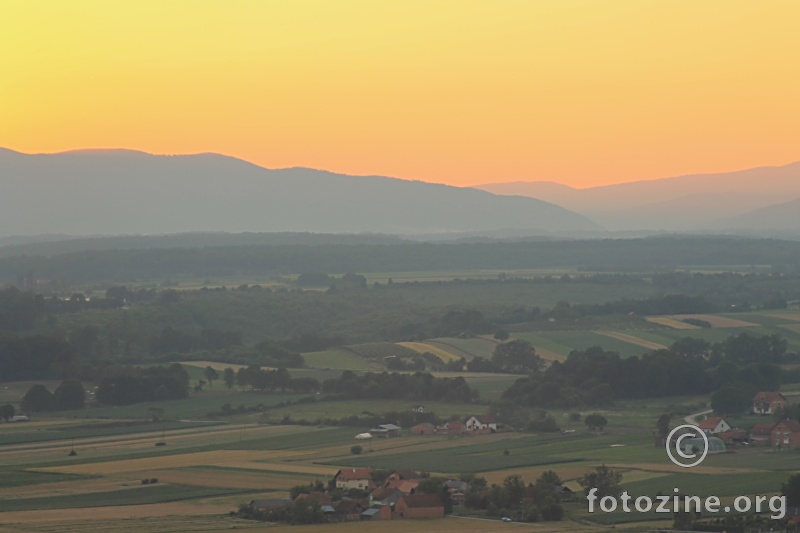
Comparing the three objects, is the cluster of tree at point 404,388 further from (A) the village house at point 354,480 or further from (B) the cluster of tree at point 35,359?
(A) the village house at point 354,480

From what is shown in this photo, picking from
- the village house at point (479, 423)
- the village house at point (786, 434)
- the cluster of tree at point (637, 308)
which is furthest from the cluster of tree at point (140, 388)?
the cluster of tree at point (637, 308)

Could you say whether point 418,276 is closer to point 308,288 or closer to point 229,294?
point 308,288

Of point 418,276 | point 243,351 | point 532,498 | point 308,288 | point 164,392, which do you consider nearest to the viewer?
point 532,498

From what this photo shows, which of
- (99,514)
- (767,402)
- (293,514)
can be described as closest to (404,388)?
(767,402)

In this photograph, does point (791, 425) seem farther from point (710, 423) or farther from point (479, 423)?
point (479, 423)

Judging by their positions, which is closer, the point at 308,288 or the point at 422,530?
the point at 422,530

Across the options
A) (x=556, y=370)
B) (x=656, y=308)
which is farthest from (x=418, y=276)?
(x=556, y=370)
